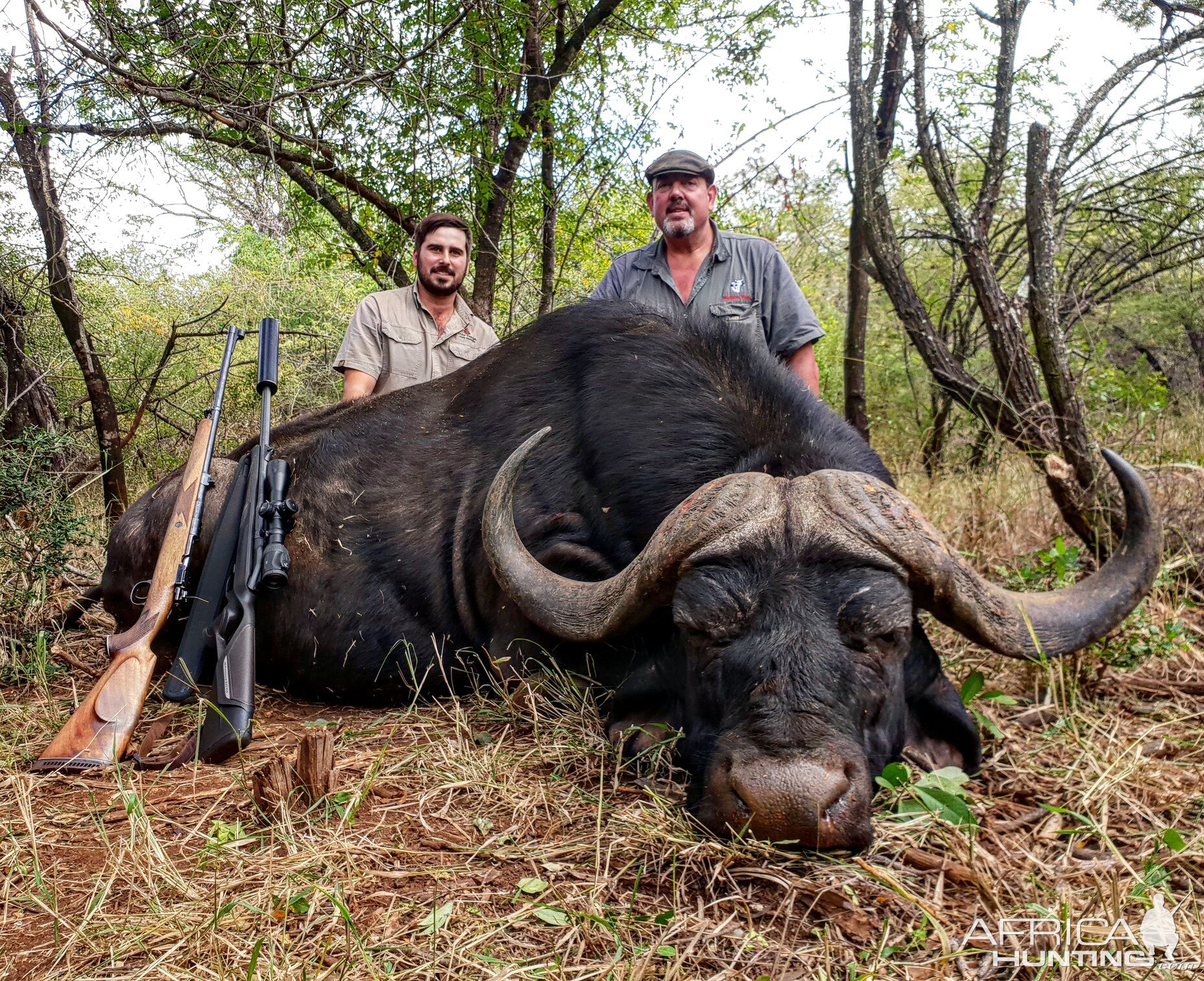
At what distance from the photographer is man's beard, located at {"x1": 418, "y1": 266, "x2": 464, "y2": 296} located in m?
6.23

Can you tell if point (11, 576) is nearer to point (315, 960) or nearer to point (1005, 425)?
point (315, 960)

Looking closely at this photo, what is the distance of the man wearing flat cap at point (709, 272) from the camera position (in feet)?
17.7

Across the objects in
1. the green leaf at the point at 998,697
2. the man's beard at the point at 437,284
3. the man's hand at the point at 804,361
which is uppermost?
the man's beard at the point at 437,284

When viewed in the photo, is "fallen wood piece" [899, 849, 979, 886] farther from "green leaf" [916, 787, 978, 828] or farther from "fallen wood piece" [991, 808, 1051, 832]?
"fallen wood piece" [991, 808, 1051, 832]

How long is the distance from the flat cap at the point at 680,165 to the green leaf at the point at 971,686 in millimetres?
3671

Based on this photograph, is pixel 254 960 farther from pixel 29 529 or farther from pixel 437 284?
pixel 437 284

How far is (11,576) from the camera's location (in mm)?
4766

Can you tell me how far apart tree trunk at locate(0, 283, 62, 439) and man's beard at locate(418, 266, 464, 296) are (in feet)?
10.4

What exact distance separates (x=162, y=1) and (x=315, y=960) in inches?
270

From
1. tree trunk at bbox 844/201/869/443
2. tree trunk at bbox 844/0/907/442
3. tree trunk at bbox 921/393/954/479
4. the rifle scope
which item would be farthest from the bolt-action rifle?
tree trunk at bbox 921/393/954/479

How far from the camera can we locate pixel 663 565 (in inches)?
107

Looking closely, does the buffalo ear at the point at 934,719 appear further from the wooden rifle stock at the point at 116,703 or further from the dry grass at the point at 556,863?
the wooden rifle stock at the point at 116,703

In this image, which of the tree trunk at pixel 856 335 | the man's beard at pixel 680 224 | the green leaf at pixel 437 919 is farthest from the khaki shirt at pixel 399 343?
the green leaf at pixel 437 919

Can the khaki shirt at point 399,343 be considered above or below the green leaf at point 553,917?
above
